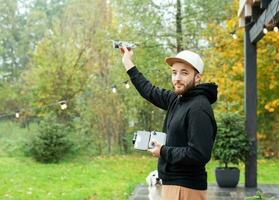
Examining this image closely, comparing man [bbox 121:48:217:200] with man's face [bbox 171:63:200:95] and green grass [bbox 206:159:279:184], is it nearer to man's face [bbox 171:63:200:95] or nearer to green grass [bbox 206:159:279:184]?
man's face [bbox 171:63:200:95]

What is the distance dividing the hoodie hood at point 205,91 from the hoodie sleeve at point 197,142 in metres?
0.12

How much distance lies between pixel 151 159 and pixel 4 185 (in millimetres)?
4275

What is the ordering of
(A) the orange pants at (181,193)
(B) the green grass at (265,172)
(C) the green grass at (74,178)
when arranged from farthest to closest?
(B) the green grass at (265,172) → (C) the green grass at (74,178) → (A) the orange pants at (181,193)

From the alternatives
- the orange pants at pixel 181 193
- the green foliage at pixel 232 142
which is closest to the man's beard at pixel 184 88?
the orange pants at pixel 181 193

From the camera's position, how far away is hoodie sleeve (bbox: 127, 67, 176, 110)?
2.70 metres

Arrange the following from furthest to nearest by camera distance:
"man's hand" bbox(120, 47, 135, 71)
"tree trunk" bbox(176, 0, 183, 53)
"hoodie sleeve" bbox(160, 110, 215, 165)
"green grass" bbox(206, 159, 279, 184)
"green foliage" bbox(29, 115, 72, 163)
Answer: "tree trunk" bbox(176, 0, 183, 53) < "green foliage" bbox(29, 115, 72, 163) < "green grass" bbox(206, 159, 279, 184) < "man's hand" bbox(120, 47, 135, 71) < "hoodie sleeve" bbox(160, 110, 215, 165)

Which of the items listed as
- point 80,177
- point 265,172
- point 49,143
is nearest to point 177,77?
point 80,177

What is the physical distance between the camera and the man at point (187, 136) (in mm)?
2234

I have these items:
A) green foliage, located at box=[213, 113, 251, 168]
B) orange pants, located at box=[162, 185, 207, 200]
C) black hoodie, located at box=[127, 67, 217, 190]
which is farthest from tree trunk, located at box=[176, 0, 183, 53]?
orange pants, located at box=[162, 185, 207, 200]

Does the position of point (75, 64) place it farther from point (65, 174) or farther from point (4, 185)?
point (4, 185)

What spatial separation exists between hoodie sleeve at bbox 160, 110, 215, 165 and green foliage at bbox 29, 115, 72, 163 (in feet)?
24.3

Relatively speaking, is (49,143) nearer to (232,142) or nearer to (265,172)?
(265,172)

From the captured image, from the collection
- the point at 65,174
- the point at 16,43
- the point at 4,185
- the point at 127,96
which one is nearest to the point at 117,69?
the point at 127,96

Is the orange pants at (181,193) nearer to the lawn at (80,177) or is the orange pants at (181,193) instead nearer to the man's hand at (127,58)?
Answer: the man's hand at (127,58)
